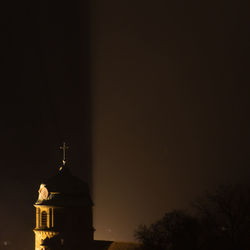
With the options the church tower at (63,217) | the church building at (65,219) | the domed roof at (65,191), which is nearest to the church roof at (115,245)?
the church building at (65,219)

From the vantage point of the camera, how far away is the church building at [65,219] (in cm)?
4734

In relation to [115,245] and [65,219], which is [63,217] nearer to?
[65,219]

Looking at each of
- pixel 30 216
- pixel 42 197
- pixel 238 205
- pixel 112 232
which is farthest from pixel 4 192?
pixel 238 205

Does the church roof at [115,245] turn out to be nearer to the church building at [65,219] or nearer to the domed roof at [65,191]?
the church building at [65,219]

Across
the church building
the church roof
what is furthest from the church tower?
the church roof

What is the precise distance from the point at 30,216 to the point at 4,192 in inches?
151

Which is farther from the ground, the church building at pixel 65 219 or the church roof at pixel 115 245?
the church building at pixel 65 219

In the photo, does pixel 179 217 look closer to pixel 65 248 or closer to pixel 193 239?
pixel 193 239

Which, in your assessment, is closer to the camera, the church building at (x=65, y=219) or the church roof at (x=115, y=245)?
the church roof at (x=115, y=245)

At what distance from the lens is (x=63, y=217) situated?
47.5 meters

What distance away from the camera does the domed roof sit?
47688 millimetres

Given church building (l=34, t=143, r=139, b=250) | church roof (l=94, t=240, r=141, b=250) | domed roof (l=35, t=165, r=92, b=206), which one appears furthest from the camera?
domed roof (l=35, t=165, r=92, b=206)

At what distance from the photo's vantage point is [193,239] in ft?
134

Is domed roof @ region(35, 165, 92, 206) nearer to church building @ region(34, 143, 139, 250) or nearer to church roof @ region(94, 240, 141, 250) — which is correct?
church building @ region(34, 143, 139, 250)
